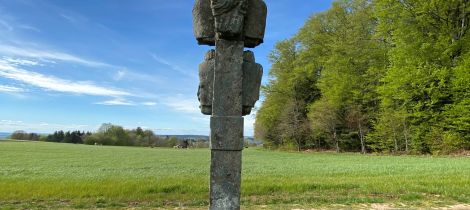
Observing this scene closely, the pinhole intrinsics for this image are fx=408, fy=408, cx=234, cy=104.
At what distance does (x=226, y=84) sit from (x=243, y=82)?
0.71 ft

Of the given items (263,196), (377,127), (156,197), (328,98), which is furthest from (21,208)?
(328,98)

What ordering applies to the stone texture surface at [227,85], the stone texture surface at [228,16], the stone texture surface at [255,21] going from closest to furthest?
1. the stone texture surface at [228,16]
2. the stone texture surface at [227,85]
3. the stone texture surface at [255,21]

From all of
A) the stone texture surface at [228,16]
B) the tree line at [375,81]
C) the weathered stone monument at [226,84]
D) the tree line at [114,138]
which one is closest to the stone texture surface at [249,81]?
the weathered stone monument at [226,84]

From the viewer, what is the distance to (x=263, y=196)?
1030 cm

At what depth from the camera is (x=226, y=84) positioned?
4801 mm

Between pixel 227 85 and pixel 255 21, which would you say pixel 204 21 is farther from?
pixel 227 85

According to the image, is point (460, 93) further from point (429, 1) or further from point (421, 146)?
point (429, 1)

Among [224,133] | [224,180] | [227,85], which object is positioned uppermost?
[227,85]

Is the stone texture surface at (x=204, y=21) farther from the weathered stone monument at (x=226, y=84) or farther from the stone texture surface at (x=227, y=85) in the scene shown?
the stone texture surface at (x=227, y=85)

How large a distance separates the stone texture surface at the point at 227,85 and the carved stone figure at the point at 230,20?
27 cm

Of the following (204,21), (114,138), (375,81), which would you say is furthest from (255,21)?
(114,138)

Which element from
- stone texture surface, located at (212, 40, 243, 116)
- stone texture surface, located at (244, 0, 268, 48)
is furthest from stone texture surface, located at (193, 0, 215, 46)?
stone texture surface, located at (244, 0, 268, 48)

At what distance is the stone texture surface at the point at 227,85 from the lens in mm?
4801

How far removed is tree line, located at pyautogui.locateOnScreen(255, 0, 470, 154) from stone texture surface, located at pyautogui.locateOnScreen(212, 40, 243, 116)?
1229 inches
